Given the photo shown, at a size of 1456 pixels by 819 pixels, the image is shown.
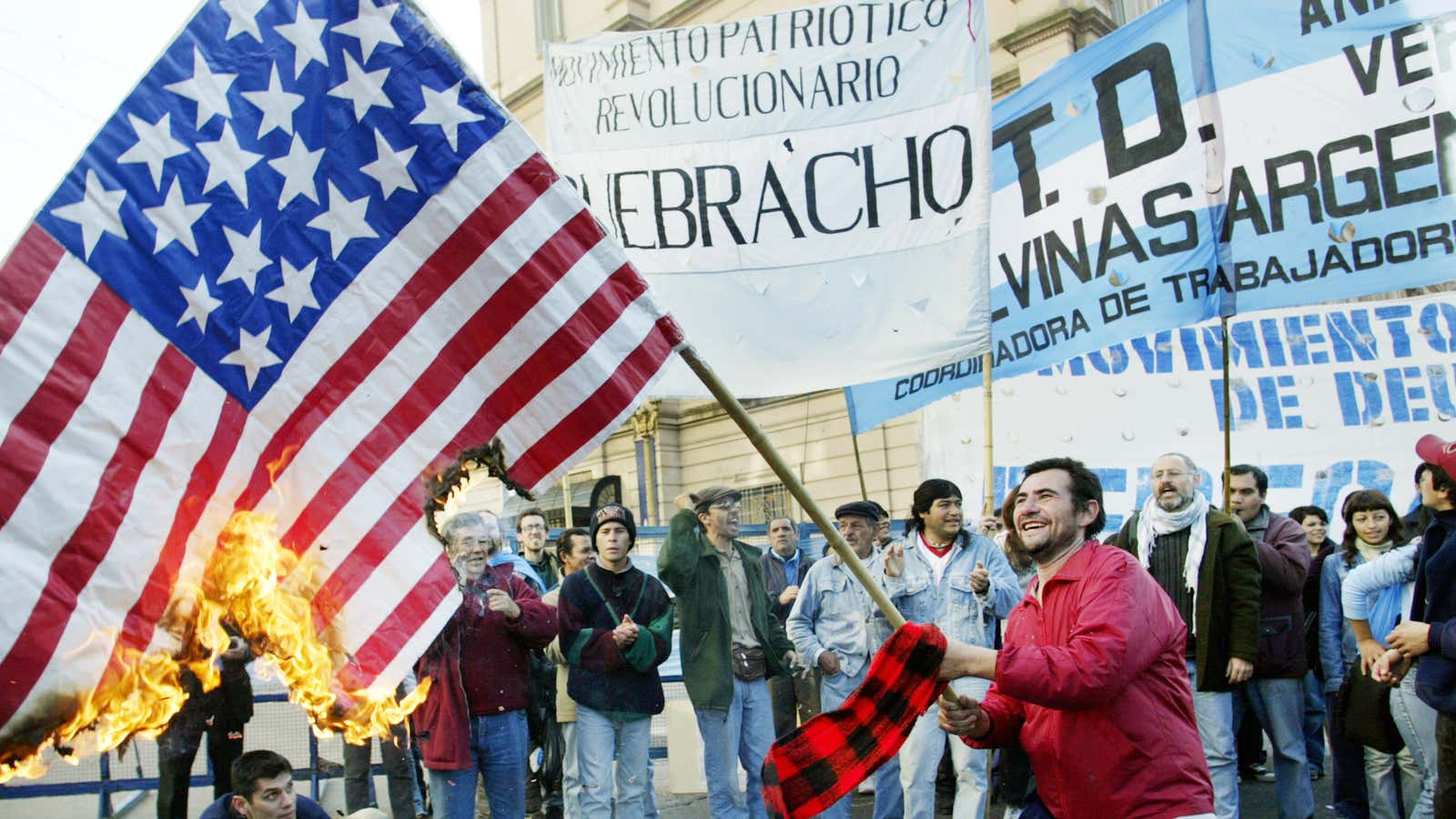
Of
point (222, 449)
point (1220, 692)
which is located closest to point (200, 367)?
point (222, 449)

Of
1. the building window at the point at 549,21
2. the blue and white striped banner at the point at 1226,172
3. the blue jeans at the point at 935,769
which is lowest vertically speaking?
the blue jeans at the point at 935,769

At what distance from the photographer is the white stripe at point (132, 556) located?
268 centimetres

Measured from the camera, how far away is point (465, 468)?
11.0ft

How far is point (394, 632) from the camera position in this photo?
3172mm

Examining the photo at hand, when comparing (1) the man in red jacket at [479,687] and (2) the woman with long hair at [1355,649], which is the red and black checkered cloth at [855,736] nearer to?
(1) the man in red jacket at [479,687]

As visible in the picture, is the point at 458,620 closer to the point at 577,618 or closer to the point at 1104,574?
the point at 577,618

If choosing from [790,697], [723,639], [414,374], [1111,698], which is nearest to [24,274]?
[414,374]

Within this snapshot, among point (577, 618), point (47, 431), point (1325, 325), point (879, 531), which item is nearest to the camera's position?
point (47, 431)

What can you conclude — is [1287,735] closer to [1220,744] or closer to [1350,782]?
[1220,744]

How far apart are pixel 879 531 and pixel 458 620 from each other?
2889mm

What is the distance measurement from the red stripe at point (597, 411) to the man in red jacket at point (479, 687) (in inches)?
99.1

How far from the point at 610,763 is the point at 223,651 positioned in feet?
11.1

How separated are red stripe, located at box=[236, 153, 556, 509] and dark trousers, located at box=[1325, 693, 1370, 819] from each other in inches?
205

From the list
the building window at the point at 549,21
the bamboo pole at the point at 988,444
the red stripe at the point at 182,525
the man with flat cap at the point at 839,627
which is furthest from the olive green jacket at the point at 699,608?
the building window at the point at 549,21
